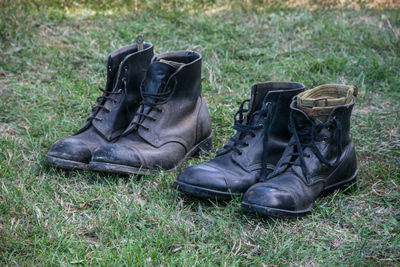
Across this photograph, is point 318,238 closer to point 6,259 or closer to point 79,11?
point 6,259

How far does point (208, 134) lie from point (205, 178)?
736 mm

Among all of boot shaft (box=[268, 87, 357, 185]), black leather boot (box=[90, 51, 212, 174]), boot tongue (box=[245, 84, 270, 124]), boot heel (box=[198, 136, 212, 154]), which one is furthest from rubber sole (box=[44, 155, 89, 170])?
boot shaft (box=[268, 87, 357, 185])

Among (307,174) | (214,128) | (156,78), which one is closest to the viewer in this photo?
(307,174)

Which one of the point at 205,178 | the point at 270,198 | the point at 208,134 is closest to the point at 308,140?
the point at 270,198

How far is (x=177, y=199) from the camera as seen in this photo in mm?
2428

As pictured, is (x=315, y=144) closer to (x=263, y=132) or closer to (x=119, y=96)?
(x=263, y=132)

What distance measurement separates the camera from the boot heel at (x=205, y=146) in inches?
116

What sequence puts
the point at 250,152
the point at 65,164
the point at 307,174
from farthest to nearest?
the point at 65,164, the point at 250,152, the point at 307,174

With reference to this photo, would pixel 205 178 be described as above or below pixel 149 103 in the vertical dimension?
below

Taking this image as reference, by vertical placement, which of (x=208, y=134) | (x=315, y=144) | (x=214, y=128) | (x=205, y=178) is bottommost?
(x=214, y=128)

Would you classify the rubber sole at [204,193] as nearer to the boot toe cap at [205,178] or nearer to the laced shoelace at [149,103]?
the boot toe cap at [205,178]

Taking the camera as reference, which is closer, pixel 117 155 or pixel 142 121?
pixel 117 155

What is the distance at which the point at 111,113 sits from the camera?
2801mm

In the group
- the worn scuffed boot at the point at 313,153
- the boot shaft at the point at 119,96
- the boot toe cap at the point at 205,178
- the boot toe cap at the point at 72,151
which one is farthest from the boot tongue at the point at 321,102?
the boot toe cap at the point at 72,151
